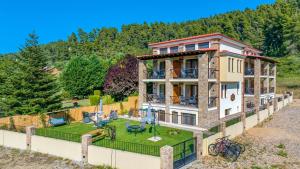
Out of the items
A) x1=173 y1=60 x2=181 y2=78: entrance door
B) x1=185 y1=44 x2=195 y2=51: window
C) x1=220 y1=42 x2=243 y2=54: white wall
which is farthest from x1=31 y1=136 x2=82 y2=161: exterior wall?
x1=220 y1=42 x2=243 y2=54: white wall

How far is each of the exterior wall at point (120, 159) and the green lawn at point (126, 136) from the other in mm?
1131

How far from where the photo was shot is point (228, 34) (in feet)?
305

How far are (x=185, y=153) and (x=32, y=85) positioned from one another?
20.9 m

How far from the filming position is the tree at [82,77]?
5438 centimetres

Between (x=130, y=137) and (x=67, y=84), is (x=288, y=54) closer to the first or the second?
(x=67, y=84)

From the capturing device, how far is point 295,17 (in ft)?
268

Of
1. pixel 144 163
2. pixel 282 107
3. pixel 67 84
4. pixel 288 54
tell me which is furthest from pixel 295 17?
pixel 144 163

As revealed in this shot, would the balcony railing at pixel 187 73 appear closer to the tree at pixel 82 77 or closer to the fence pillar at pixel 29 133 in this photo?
the fence pillar at pixel 29 133

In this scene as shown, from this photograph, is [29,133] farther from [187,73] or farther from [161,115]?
[187,73]

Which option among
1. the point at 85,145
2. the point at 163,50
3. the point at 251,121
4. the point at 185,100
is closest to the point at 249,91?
the point at 251,121

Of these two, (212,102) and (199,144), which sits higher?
(212,102)

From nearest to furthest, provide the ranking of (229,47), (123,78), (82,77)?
(229,47)
(123,78)
(82,77)

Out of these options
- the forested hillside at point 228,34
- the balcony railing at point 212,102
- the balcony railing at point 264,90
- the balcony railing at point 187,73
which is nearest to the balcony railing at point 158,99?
the balcony railing at point 187,73

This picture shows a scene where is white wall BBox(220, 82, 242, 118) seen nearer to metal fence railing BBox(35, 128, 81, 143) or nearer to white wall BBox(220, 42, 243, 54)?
white wall BBox(220, 42, 243, 54)
